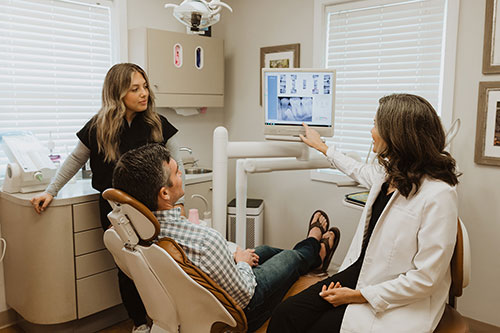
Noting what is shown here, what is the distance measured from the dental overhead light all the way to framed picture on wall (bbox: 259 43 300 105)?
1.15m

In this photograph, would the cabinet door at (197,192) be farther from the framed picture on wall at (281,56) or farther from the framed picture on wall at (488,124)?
→ the framed picture on wall at (488,124)

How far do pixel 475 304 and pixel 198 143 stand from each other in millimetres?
2343

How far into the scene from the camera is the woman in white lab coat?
57.0 inches

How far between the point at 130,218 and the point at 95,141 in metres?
1.05

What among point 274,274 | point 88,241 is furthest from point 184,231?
point 88,241

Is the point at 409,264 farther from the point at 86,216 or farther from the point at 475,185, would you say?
the point at 86,216

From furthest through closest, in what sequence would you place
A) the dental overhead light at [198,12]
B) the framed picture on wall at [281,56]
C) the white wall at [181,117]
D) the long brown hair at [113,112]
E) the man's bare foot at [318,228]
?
the framed picture on wall at [281,56]
the white wall at [181,117]
the man's bare foot at [318,228]
the long brown hair at [113,112]
the dental overhead light at [198,12]

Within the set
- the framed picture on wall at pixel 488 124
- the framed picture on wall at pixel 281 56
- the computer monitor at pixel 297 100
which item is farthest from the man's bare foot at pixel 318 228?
the framed picture on wall at pixel 281 56

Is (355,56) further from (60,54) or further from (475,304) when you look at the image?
(60,54)

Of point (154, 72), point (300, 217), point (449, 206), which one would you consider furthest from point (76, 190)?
point (449, 206)

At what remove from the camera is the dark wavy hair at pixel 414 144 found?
60.1 inches

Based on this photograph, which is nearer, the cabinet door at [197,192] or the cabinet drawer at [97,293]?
the cabinet drawer at [97,293]

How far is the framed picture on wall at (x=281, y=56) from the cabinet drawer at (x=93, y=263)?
1.88 meters

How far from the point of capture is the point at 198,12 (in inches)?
84.4
